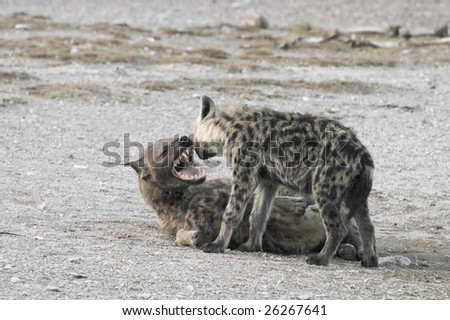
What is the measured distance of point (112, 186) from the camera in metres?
9.11

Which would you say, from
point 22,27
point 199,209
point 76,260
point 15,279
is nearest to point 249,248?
point 199,209

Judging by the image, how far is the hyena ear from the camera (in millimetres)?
7578

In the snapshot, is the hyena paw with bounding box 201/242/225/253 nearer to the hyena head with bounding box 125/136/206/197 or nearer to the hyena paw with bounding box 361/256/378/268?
the hyena head with bounding box 125/136/206/197

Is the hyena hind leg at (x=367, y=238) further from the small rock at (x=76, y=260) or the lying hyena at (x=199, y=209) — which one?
the small rock at (x=76, y=260)

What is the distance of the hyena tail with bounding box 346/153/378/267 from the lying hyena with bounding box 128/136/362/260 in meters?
0.26

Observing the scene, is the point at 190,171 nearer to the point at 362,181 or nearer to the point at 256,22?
the point at 362,181

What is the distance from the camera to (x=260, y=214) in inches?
283

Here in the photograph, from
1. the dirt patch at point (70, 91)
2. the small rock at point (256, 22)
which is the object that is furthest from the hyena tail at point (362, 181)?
the small rock at point (256, 22)

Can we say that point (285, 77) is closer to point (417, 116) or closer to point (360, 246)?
point (417, 116)

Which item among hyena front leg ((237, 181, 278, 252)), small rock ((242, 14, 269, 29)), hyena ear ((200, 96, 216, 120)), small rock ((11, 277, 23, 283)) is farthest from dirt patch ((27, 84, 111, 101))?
small rock ((242, 14, 269, 29))

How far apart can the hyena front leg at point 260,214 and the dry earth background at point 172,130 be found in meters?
0.16

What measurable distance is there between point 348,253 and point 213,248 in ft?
2.72

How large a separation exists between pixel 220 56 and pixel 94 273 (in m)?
11.7
